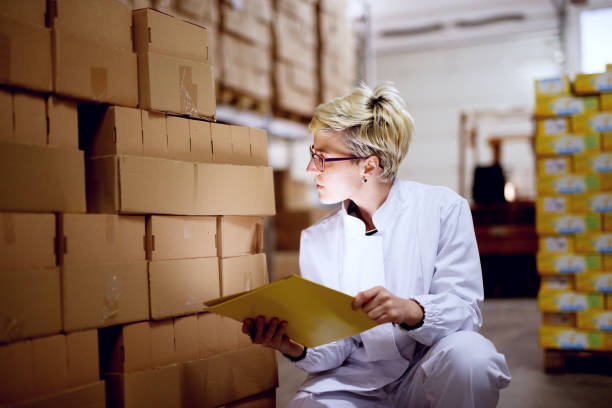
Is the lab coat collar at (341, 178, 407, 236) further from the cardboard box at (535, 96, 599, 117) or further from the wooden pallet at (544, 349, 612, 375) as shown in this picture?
the wooden pallet at (544, 349, 612, 375)

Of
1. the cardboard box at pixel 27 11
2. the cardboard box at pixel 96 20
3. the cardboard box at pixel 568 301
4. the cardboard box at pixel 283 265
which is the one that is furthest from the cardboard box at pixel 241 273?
the cardboard box at pixel 283 265

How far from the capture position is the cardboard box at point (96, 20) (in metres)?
1.56

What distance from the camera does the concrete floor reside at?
2.72 meters

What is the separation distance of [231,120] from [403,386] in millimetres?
3561

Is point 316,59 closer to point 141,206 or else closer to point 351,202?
point 351,202

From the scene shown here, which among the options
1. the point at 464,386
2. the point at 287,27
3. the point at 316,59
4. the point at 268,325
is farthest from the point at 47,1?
the point at 316,59

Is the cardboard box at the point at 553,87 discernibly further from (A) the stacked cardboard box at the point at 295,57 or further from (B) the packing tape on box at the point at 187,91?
(B) the packing tape on box at the point at 187,91

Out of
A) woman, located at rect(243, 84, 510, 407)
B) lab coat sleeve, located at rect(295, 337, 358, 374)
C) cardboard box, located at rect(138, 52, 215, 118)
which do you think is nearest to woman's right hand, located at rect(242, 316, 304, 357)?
woman, located at rect(243, 84, 510, 407)

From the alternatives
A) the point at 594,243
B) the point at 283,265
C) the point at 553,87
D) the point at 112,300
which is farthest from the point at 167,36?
the point at 283,265

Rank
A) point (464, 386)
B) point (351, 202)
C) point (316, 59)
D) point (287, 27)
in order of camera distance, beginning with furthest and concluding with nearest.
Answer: point (316, 59)
point (287, 27)
point (351, 202)
point (464, 386)

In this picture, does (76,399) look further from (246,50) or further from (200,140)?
(246,50)

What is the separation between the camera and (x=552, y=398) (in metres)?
2.78

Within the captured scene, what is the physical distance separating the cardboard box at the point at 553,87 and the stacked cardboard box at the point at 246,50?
203cm

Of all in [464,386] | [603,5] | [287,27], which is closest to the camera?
[464,386]
